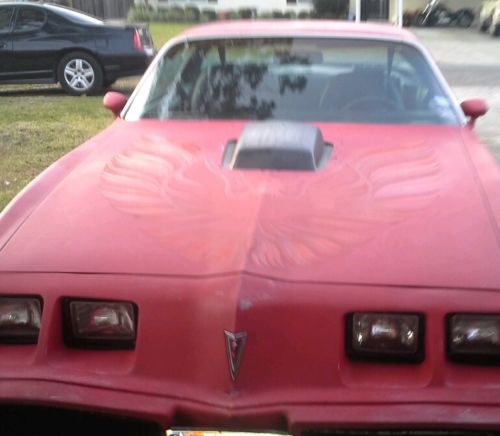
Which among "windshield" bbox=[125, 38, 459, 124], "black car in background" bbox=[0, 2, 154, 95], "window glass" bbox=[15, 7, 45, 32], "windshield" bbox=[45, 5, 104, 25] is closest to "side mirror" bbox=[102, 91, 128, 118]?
"windshield" bbox=[125, 38, 459, 124]

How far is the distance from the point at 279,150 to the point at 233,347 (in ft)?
3.55

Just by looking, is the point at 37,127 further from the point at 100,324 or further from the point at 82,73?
the point at 100,324

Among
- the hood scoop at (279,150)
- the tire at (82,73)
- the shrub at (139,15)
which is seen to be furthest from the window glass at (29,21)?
the shrub at (139,15)

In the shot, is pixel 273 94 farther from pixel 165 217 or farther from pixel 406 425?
pixel 406 425

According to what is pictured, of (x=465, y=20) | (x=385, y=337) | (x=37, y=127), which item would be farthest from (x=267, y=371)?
(x=465, y=20)

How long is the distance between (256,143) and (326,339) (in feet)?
3.66

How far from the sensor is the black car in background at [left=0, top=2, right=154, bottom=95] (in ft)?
41.5

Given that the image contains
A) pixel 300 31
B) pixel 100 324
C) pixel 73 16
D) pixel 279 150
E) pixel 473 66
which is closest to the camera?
pixel 100 324

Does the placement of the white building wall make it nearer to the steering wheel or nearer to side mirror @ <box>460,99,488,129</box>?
side mirror @ <box>460,99,488,129</box>

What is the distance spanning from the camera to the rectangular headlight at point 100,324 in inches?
91.9

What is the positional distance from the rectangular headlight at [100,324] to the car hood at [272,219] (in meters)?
0.10

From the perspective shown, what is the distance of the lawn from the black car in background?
0.35 metres

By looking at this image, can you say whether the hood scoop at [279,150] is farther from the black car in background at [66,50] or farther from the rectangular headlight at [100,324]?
the black car in background at [66,50]

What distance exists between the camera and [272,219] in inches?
102
